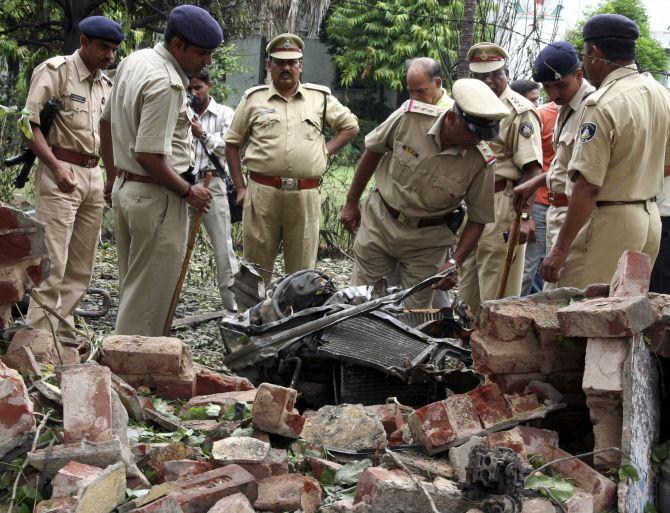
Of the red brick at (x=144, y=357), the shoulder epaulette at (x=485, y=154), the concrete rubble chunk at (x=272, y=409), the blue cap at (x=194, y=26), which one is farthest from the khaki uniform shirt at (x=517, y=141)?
the concrete rubble chunk at (x=272, y=409)

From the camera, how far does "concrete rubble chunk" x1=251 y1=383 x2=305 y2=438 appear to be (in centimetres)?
361

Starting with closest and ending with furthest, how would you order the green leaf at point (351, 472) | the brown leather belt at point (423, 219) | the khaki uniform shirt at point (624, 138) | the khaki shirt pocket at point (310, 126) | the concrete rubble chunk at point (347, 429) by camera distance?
the green leaf at point (351, 472)
the concrete rubble chunk at point (347, 429)
the khaki uniform shirt at point (624, 138)
the brown leather belt at point (423, 219)
the khaki shirt pocket at point (310, 126)

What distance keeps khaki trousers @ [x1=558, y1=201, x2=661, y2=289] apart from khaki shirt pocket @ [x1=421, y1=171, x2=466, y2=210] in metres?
0.90

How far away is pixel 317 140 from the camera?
693 cm

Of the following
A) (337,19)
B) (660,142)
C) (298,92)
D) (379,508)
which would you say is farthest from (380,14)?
(379,508)

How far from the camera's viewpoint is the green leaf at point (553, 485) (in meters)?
3.40

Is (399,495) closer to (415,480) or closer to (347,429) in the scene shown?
(415,480)

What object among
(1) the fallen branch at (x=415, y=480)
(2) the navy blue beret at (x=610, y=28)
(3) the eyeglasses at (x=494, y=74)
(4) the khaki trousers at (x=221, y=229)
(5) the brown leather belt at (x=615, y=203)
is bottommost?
(4) the khaki trousers at (x=221, y=229)

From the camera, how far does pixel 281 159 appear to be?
22.1ft

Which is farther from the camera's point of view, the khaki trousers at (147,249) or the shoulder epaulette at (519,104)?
the shoulder epaulette at (519,104)

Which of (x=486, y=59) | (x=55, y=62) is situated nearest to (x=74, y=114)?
(x=55, y=62)

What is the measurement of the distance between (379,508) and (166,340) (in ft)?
5.37

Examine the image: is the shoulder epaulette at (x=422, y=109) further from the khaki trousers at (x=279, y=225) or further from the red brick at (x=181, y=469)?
the red brick at (x=181, y=469)

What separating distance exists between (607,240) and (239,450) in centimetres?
255
